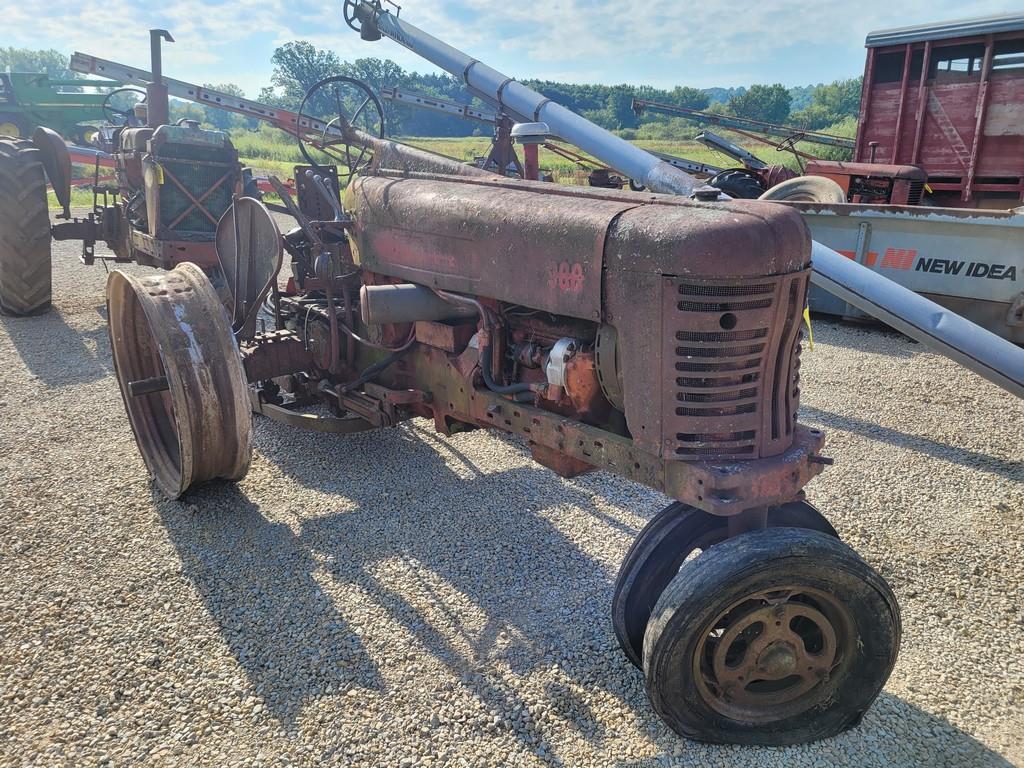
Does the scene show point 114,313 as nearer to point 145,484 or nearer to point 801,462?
point 145,484

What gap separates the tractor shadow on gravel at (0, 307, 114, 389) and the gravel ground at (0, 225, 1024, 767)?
29.9 inches

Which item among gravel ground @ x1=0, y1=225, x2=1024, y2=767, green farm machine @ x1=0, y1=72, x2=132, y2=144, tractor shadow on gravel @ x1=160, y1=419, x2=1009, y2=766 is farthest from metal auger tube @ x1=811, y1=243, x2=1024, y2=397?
green farm machine @ x1=0, y1=72, x2=132, y2=144

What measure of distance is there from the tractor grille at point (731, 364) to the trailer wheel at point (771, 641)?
0.98 feet

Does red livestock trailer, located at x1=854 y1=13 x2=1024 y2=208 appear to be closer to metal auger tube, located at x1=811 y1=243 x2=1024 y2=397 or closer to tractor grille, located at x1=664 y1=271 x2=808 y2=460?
metal auger tube, located at x1=811 y1=243 x2=1024 y2=397

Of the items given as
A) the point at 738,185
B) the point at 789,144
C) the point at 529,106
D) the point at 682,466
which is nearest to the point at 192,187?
the point at 529,106

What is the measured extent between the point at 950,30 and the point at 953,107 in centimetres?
80

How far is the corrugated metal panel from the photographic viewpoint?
789 centimetres

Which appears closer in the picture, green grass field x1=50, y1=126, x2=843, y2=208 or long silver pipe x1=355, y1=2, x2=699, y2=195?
long silver pipe x1=355, y1=2, x2=699, y2=195

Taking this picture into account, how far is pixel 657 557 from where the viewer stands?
252cm

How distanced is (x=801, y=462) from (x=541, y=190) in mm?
1365

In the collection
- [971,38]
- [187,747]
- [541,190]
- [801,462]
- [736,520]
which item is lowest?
[187,747]

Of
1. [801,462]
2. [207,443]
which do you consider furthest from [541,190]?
[207,443]

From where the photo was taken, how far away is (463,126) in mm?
45906

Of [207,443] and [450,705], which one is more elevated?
[207,443]
